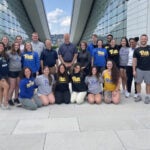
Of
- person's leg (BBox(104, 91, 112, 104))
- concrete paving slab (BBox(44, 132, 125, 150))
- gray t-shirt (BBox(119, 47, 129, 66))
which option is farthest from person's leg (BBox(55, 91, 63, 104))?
concrete paving slab (BBox(44, 132, 125, 150))

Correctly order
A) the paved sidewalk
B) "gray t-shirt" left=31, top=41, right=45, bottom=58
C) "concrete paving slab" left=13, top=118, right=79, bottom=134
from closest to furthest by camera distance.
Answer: the paved sidewalk < "concrete paving slab" left=13, top=118, right=79, bottom=134 < "gray t-shirt" left=31, top=41, right=45, bottom=58

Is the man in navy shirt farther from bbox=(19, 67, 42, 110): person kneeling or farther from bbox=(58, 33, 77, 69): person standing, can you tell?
bbox=(19, 67, 42, 110): person kneeling

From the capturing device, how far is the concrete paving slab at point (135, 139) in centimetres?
409

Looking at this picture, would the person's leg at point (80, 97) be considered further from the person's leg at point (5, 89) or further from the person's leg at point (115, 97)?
the person's leg at point (5, 89)

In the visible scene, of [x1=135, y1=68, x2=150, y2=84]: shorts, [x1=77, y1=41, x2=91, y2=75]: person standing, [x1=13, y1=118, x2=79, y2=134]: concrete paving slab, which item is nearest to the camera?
[x1=13, y1=118, x2=79, y2=134]: concrete paving slab

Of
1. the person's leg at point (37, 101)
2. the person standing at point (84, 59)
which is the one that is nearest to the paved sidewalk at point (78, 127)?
the person's leg at point (37, 101)

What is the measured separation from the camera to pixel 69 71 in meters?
7.56

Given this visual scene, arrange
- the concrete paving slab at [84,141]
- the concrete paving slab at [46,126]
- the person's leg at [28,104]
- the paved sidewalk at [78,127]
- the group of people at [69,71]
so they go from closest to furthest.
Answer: the concrete paving slab at [84,141] → the paved sidewalk at [78,127] → the concrete paving slab at [46,126] → the person's leg at [28,104] → the group of people at [69,71]

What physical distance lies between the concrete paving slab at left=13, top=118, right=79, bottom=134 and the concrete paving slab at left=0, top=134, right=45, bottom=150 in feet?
0.84

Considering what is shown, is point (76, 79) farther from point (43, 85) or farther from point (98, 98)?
point (43, 85)

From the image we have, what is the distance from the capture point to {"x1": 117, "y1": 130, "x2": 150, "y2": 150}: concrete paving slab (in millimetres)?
4090

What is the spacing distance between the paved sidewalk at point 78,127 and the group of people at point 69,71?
0.39 meters

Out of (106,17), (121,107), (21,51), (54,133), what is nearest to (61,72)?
(21,51)

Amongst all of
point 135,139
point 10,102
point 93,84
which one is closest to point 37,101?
point 10,102
